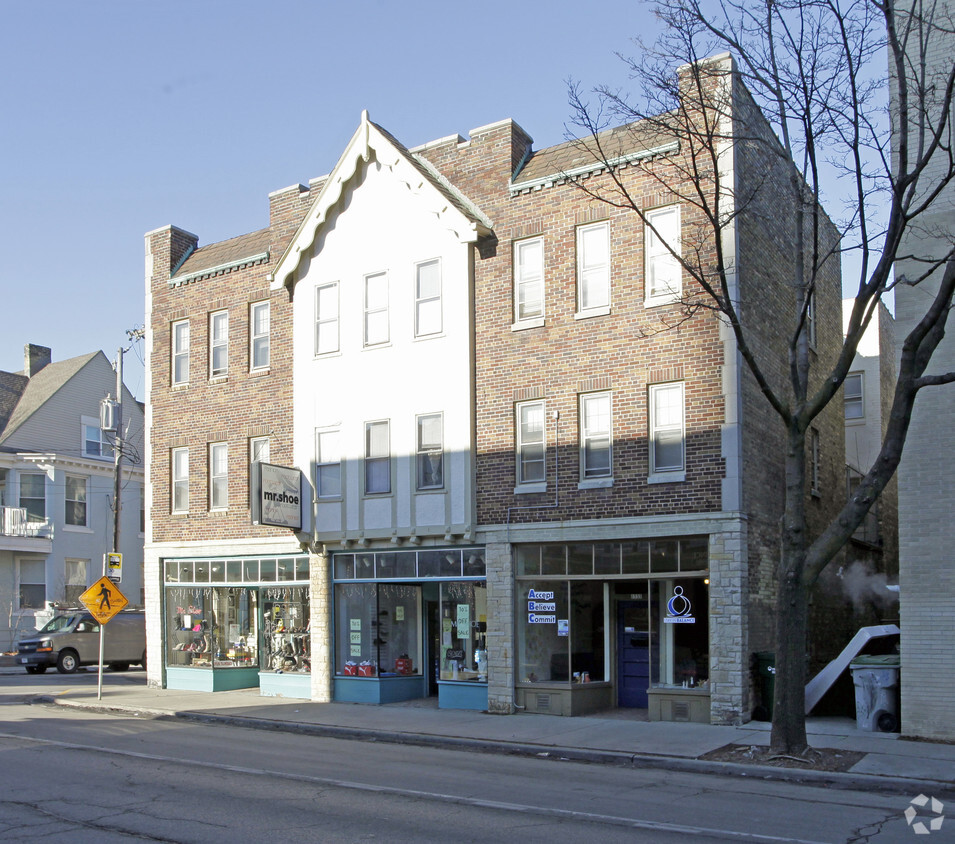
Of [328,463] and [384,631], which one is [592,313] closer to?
[328,463]

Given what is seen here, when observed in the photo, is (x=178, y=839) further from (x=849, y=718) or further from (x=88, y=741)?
(x=849, y=718)

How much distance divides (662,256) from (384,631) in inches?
368

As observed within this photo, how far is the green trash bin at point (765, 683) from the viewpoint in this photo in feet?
54.3

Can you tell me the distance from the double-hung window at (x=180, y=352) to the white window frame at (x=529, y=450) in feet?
31.5

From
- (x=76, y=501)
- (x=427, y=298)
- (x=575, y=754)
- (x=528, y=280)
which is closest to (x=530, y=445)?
(x=528, y=280)

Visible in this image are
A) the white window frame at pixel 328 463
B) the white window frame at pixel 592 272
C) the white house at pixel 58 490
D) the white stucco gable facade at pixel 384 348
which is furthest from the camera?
the white house at pixel 58 490

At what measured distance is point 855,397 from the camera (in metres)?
29.5

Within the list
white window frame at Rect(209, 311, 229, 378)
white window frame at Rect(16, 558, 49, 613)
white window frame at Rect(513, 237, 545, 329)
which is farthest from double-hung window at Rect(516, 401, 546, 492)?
white window frame at Rect(16, 558, 49, 613)

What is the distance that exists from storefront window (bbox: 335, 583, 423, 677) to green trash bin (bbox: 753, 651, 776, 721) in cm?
727

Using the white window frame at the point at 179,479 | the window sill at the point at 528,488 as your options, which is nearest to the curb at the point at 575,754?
the window sill at the point at 528,488

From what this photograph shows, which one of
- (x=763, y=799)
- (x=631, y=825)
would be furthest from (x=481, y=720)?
(x=631, y=825)

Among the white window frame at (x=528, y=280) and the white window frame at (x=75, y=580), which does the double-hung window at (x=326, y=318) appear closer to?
the white window frame at (x=528, y=280)

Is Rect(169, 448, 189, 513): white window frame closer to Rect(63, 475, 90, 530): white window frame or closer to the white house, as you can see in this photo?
the white house

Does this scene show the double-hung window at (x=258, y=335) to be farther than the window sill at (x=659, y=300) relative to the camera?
Yes
